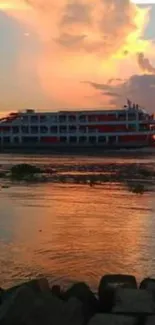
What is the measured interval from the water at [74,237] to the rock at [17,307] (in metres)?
3.11

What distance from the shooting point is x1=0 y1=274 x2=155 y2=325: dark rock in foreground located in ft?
22.8

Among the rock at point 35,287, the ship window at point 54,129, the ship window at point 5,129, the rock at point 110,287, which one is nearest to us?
the rock at point 35,287

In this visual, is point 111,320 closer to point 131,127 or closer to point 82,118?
point 131,127

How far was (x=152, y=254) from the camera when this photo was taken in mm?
13125

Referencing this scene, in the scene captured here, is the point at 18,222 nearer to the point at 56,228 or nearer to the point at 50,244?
the point at 56,228

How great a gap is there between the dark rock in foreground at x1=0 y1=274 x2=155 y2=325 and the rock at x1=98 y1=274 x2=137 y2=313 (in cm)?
4

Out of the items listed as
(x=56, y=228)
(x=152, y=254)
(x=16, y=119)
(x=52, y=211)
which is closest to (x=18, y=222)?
(x=56, y=228)

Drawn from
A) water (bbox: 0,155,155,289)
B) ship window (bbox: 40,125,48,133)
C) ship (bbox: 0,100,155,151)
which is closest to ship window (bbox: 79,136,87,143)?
ship (bbox: 0,100,155,151)

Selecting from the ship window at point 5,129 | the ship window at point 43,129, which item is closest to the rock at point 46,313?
the ship window at point 43,129

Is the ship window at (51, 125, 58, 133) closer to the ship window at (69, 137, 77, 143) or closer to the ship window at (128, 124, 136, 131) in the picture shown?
the ship window at (69, 137, 77, 143)

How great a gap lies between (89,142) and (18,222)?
102018 millimetres

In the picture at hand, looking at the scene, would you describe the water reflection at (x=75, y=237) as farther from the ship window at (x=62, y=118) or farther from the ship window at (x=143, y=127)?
the ship window at (x=62, y=118)

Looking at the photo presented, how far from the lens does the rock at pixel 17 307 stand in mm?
7012

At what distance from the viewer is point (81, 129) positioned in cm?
12075
